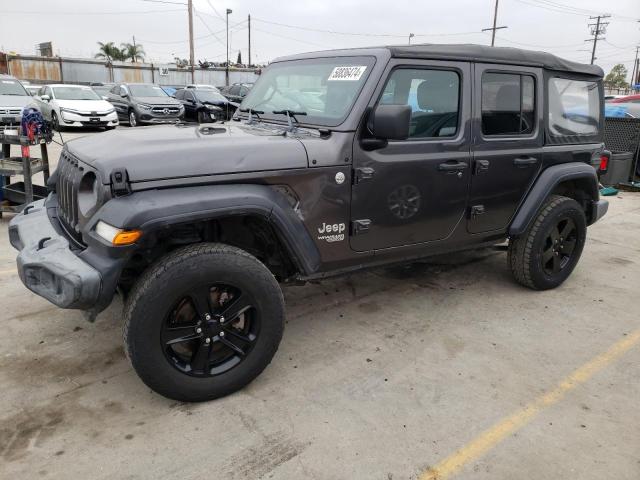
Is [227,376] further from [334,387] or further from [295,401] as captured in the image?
[334,387]

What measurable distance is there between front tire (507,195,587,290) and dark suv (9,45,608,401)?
2 cm

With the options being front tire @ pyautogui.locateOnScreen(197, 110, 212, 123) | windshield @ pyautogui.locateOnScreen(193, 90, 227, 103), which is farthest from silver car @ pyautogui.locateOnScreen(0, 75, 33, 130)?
windshield @ pyautogui.locateOnScreen(193, 90, 227, 103)

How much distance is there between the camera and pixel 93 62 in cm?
3356

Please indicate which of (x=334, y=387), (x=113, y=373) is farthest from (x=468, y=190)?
(x=113, y=373)

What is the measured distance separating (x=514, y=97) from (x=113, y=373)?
131 inches

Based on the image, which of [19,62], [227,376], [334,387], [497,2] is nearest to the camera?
[227,376]

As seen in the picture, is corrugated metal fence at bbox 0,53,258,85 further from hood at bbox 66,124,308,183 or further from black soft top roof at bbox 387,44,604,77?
hood at bbox 66,124,308,183

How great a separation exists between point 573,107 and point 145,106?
47.3 feet

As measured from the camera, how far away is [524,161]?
381 cm

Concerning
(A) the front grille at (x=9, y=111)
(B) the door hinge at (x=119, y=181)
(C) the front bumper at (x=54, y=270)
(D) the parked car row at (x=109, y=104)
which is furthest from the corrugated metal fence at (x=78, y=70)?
(B) the door hinge at (x=119, y=181)

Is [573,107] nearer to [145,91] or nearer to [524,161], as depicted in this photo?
[524,161]

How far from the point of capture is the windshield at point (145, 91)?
55.4 feet

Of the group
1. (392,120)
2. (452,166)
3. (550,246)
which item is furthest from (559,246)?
(392,120)

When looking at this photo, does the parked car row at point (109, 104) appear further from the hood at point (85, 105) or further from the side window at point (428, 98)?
the side window at point (428, 98)
